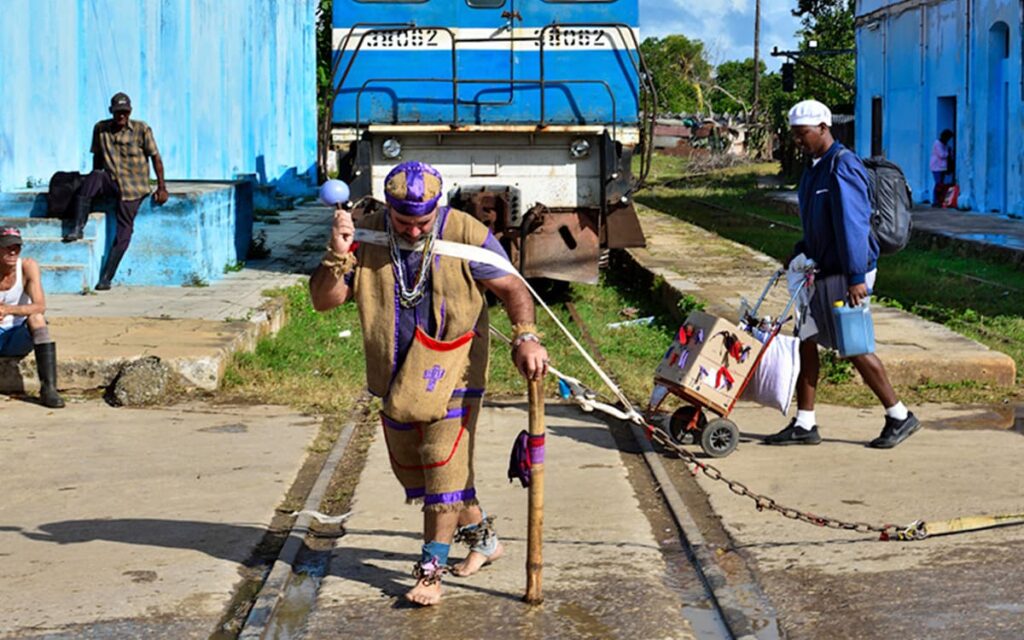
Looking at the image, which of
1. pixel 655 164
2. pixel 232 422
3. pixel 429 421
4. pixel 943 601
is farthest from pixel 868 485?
pixel 655 164

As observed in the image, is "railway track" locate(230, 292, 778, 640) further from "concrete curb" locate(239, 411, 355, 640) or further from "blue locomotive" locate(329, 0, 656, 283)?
"blue locomotive" locate(329, 0, 656, 283)

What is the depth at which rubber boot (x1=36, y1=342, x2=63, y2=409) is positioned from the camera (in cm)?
932

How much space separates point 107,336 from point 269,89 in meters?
18.6

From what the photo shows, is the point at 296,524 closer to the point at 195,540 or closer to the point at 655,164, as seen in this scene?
the point at 195,540

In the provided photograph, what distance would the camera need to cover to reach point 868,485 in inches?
288

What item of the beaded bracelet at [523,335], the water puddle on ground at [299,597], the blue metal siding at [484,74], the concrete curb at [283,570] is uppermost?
the blue metal siding at [484,74]

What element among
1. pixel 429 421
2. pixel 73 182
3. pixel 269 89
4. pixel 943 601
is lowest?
pixel 943 601

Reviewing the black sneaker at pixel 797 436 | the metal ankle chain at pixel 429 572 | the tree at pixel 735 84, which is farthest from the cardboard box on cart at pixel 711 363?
the tree at pixel 735 84

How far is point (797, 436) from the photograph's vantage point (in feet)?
27.1

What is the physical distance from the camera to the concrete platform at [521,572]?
541 centimetres

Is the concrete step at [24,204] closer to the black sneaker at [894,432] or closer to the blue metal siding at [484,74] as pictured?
the blue metal siding at [484,74]

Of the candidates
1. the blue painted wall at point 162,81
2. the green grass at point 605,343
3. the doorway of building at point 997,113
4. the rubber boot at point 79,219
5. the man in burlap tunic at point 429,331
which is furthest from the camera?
the doorway of building at point 997,113

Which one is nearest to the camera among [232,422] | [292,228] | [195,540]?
[195,540]

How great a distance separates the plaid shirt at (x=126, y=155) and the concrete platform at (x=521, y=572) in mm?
6439
